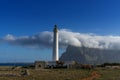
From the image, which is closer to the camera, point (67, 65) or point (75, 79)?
point (75, 79)

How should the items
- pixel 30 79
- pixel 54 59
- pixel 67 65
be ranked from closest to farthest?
pixel 30 79 → pixel 67 65 → pixel 54 59

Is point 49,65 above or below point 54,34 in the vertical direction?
below

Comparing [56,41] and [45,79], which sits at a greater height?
[56,41]

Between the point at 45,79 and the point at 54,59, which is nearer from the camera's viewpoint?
Answer: the point at 45,79

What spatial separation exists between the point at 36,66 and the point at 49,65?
4.13 metres

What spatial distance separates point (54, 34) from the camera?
9469 cm

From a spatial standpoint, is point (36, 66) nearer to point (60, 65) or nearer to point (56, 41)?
point (60, 65)

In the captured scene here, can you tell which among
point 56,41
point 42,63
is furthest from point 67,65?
point 56,41

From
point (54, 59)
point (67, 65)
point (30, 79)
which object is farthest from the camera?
point (54, 59)

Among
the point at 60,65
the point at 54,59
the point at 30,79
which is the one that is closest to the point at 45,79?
the point at 30,79

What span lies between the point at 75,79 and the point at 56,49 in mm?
55493

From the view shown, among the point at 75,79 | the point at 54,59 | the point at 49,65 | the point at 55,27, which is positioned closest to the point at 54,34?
the point at 55,27

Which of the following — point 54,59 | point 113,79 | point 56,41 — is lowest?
point 113,79

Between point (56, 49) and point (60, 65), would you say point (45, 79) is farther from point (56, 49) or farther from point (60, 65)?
point (56, 49)
